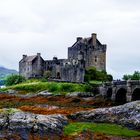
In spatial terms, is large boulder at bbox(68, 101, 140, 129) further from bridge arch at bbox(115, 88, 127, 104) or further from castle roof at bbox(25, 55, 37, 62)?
castle roof at bbox(25, 55, 37, 62)

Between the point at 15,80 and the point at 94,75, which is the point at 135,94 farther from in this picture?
the point at 15,80

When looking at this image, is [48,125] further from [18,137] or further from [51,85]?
[51,85]

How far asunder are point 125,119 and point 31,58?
119082mm

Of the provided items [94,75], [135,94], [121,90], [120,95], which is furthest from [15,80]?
[135,94]

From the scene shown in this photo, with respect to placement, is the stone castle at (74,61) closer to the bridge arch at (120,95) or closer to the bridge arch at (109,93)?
the bridge arch at (109,93)

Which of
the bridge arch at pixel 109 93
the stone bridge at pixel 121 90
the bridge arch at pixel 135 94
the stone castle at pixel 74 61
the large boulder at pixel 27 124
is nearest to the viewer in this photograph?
the large boulder at pixel 27 124

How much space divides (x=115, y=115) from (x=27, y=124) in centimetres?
1762

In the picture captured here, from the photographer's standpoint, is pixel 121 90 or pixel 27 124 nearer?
pixel 27 124

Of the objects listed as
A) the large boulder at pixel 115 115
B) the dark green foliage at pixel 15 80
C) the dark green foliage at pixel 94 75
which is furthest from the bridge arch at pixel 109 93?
the dark green foliage at pixel 15 80

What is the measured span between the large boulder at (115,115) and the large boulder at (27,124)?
10.6m

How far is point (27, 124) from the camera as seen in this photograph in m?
45.8

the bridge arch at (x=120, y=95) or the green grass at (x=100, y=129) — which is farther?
the bridge arch at (x=120, y=95)

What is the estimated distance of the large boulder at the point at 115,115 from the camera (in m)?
57.0

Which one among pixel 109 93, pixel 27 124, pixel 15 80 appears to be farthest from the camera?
pixel 15 80
